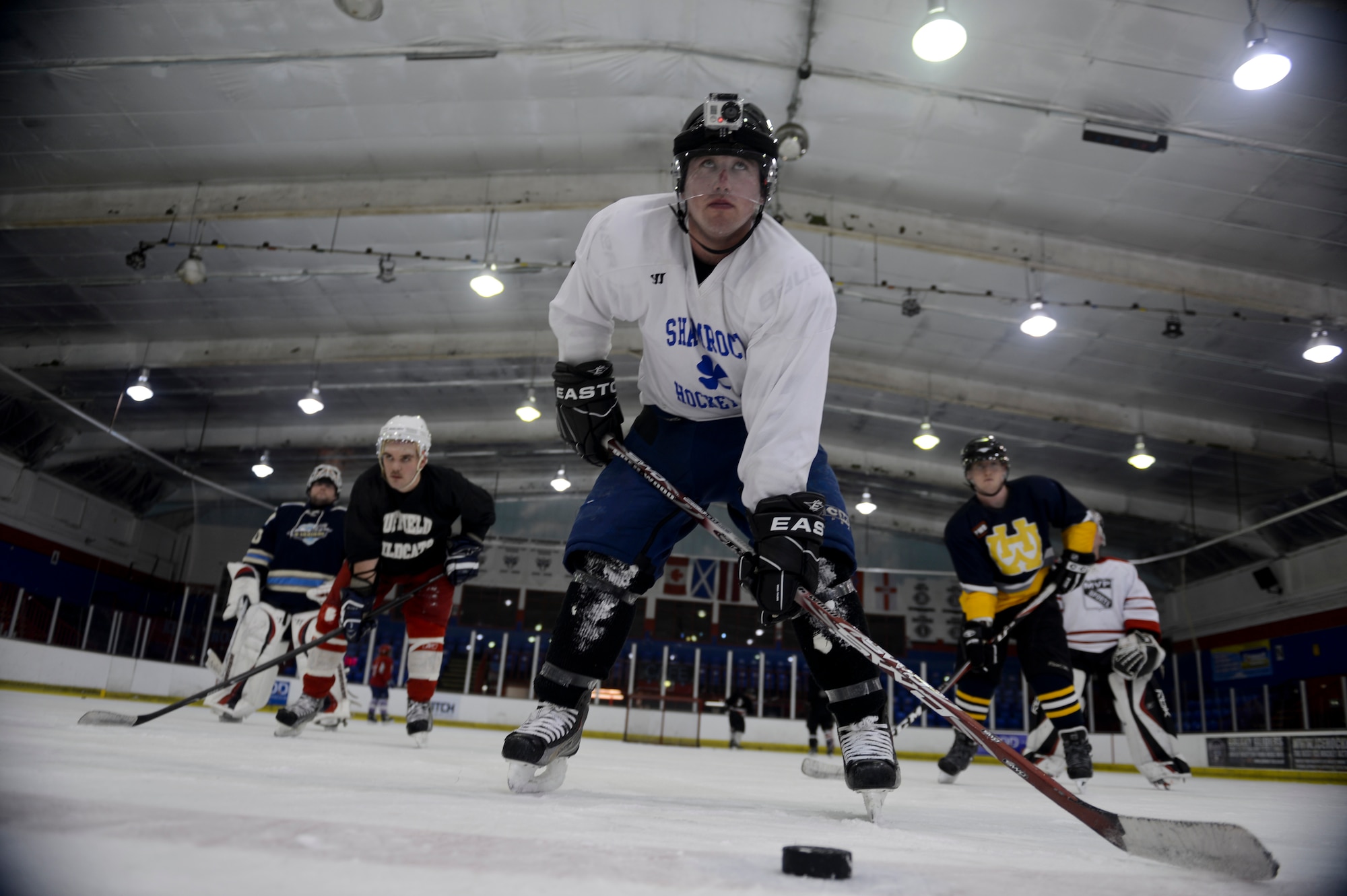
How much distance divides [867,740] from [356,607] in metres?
2.26

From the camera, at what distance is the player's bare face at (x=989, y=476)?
3.47 meters

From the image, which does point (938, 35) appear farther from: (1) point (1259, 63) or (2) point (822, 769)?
(2) point (822, 769)

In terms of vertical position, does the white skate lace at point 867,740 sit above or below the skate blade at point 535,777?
above

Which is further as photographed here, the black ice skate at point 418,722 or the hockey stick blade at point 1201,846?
the black ice skate at point 418,722

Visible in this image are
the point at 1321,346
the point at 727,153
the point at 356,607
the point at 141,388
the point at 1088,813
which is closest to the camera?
the point at 1088,813

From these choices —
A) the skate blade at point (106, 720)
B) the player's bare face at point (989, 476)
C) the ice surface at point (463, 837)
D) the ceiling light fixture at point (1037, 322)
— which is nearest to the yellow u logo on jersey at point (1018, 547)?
the player's bare face at point (989, 476)

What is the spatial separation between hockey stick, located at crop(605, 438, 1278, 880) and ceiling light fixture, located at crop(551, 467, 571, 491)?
12.5 m

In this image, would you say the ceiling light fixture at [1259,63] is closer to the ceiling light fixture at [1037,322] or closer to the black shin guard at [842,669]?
the ceiling light fixture at [1037,322]

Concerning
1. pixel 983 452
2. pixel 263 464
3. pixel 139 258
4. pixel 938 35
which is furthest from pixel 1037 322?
pixel 263 464

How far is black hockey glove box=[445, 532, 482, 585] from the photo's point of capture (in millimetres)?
3271

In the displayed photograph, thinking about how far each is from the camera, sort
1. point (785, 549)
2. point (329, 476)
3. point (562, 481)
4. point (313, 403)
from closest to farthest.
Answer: point (785, 549), point (329, 476), point (313, 403), point (562, 481)

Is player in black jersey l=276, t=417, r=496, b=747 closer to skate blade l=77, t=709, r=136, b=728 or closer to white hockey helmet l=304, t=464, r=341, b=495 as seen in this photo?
skate blade l=77, t=709, r=136, b=728

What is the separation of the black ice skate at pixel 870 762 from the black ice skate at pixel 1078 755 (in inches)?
81.7

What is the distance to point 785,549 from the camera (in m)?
1.36
